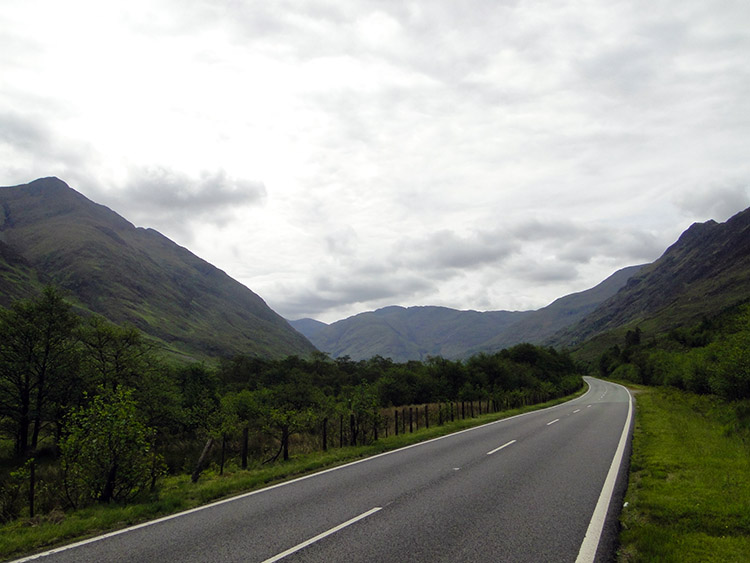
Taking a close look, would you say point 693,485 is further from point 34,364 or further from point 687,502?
point 34,364

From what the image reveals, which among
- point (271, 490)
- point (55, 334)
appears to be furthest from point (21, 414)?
point (271, 490)

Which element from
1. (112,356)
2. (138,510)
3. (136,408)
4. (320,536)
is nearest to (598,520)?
(320,536)

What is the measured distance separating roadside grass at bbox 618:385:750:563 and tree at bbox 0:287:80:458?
4039 centimetres

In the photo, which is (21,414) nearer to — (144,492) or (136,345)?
(136,345)

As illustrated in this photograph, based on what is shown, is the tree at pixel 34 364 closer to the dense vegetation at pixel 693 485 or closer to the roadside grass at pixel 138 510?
the roadside grass at pixel 138 510

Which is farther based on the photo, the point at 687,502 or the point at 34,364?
the point at 34,364

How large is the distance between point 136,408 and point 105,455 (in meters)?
4.53

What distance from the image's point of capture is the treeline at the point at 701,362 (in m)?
24.5

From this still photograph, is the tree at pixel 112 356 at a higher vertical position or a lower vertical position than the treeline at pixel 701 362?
higher

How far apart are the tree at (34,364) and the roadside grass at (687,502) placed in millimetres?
40387

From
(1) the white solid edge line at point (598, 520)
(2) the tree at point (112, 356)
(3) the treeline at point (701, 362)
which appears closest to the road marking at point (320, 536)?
(1) the white solid edge line at point (598, 520)

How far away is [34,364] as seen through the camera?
33.8 m

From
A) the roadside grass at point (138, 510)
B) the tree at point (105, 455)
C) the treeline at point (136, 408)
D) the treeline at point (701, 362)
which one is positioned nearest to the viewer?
the roadside grass at point (138, 510)

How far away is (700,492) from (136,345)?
4270 cm
